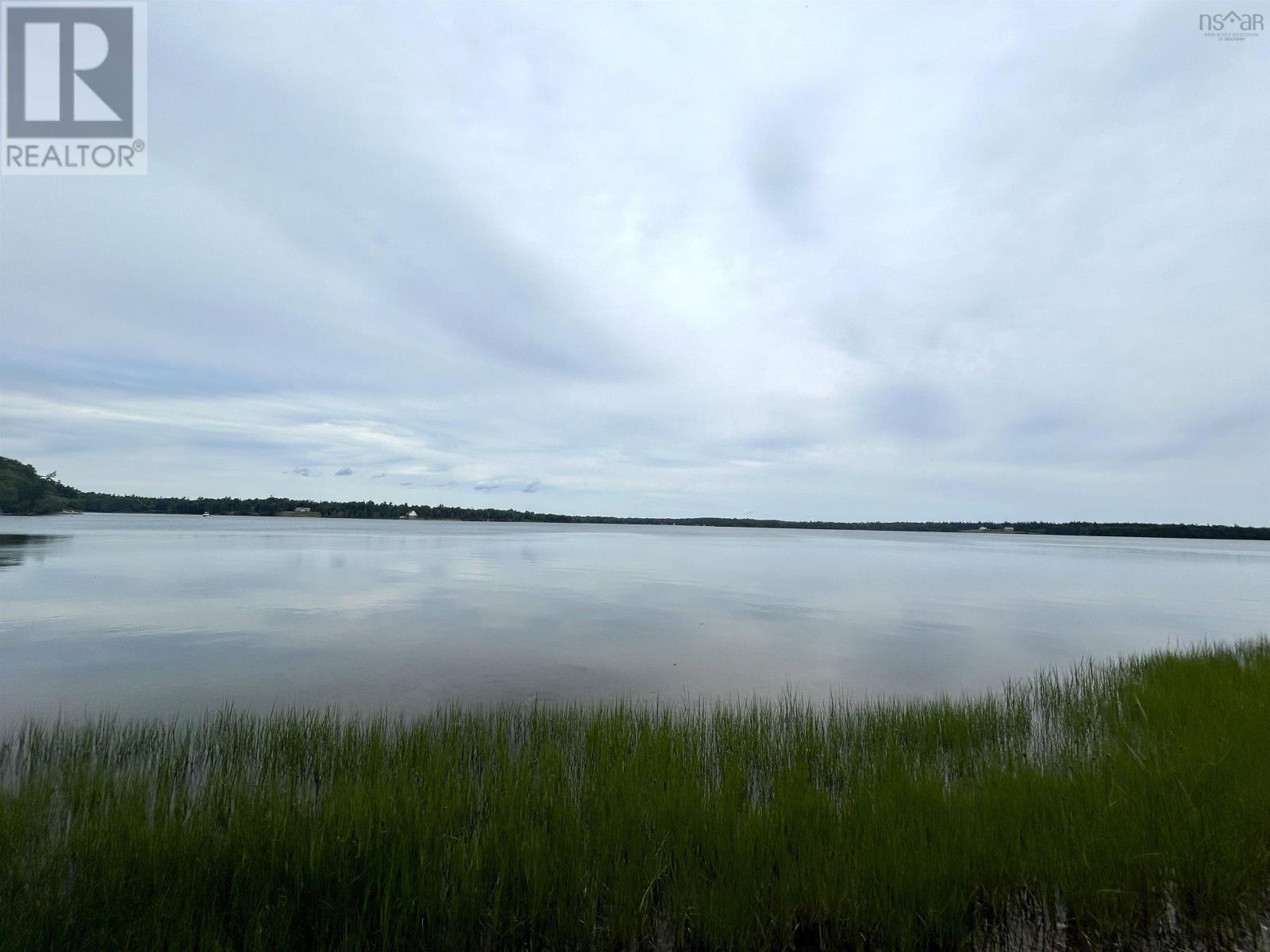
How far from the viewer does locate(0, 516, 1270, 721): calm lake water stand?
9.44 meters

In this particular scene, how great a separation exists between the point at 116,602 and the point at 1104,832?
22.8 meters

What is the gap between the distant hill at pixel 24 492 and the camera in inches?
3100

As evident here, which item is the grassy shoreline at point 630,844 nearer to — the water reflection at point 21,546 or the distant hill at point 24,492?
the water reflection at point 21,546

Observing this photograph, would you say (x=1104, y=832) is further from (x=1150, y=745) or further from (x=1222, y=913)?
(x=1150, y=745)

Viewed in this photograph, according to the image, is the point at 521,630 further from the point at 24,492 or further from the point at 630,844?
the point at 24,492

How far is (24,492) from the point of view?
267 feet

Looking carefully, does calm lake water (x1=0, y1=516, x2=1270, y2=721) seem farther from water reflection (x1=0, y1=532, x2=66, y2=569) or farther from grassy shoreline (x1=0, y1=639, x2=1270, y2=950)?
grassy shoreline (x1=0, y1=639, x2=1270, y2=950)

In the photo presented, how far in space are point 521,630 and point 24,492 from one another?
107894 mm

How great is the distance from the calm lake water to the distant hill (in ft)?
231

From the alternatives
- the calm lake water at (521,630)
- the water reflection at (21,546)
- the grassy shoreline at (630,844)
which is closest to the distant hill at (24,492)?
the water reflection at (21,546)

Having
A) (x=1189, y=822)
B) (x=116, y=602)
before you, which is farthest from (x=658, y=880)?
(x=116, y=602)

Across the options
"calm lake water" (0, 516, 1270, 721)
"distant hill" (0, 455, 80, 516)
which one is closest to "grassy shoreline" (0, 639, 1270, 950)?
"calm lake water" (0, 516, 1270, 721)

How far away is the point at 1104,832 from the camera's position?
12.7ft

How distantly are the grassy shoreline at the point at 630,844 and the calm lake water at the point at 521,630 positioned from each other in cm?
323
